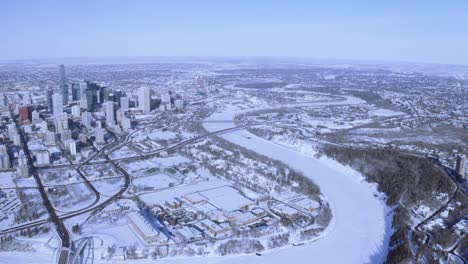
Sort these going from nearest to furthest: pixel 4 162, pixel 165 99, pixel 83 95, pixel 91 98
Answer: pixel 4 162, pixel 91 98, pixel 83 95, pixel 165 99

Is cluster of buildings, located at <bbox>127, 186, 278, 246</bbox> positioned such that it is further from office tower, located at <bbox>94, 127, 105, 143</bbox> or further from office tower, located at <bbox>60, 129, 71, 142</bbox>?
office tower, located at <bbox>60, 129, 71, 142</bbox>

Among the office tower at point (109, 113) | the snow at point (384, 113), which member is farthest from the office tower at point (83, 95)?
the snow at point (384, 113)

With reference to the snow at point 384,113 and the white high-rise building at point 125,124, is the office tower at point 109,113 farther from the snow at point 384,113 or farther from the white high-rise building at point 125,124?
the snow at point 384,113

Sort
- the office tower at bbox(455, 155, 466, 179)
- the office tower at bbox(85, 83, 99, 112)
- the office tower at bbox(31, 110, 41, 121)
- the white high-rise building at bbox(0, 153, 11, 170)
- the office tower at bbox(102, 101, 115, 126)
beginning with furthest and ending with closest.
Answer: the office tower at bbox(85, 83, 99, 112)
the office tower at bbox(31, 110, 41, 121)
the office tower at bbox(102, 101, 115, 126)
the white high-rise building at bbox(0, 153, 11, 170)
the office tower at bbox(455, 155, 466, 179)

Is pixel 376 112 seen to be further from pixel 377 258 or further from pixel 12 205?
pixel 12 205

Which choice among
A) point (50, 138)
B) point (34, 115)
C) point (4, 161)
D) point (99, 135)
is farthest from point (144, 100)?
point (4, 161)

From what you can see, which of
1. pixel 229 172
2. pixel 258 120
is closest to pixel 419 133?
pixel 258 120

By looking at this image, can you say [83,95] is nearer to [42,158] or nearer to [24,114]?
[24,114]

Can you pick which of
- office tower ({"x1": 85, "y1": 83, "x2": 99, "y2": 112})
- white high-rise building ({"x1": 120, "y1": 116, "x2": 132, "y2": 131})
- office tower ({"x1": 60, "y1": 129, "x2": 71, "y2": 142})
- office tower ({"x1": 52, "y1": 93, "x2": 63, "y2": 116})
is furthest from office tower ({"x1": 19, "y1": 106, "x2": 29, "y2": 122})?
white high-rise building ({"x1": 120, "y1": 116, "x2": 132, "y2": 131})
